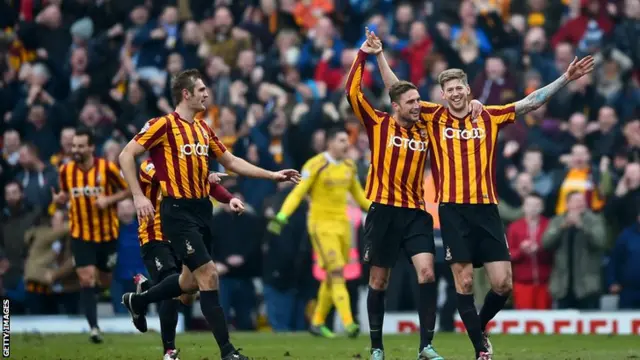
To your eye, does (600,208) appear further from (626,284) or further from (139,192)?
(139,192)

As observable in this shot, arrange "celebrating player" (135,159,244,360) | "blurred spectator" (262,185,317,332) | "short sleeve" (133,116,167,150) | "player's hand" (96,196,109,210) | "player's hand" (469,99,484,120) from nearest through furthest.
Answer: "short sleeve" (133,116,167,150) < "player's hand" (469,99,484,120) < "celebrating player" (135,159,244,360) < "player's hand" (96,196,109,210) < "blurred spectator" (262,185,317,332)

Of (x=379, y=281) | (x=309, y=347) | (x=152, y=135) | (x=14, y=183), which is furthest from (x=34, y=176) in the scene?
(x=379, y=281)

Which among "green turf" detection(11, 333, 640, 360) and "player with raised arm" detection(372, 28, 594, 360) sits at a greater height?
"player with raised arm" detection(372, 28, 594, 360)

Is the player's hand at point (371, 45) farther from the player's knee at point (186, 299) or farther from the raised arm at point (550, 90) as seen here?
the player's knee at point (186, 299)

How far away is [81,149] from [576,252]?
6684mm

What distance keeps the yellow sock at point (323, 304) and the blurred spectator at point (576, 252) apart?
305 cm

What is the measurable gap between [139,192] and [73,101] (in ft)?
34.0

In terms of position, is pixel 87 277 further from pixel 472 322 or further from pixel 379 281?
pixel 472 322

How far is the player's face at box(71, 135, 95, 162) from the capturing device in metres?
17.0

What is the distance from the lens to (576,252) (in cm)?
1895

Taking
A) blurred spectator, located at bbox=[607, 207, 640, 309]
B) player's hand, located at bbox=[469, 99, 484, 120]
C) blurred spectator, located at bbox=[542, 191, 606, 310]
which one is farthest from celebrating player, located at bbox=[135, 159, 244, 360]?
blurred spectator, located at bbox=[607, 207, 640, 309]

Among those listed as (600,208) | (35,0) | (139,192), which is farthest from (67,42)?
(139,192)

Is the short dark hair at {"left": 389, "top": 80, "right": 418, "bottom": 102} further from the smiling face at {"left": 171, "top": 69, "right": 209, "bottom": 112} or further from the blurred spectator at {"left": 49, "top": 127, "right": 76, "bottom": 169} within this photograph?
the blurred spectator at {"left": 49, "top": 127, "right": 76, "bottom": 169}

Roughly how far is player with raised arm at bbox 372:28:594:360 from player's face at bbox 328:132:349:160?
482cm
